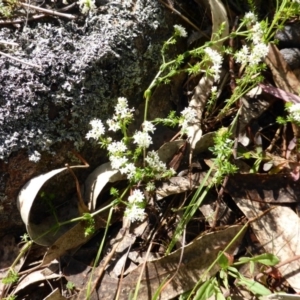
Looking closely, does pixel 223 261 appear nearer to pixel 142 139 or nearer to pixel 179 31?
pixel 142 139

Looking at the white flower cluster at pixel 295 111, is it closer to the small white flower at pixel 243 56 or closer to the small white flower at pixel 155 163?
the small white flower at pixel 243 56

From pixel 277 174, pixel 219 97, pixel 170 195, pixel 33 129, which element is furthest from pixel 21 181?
pixel 277 174

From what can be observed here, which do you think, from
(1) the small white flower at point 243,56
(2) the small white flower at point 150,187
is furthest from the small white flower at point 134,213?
(1) the small white flower at point 243,56

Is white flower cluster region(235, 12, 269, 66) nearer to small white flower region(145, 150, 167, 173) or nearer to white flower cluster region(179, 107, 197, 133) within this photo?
white flower cluster region(179, 107, 197, 133)

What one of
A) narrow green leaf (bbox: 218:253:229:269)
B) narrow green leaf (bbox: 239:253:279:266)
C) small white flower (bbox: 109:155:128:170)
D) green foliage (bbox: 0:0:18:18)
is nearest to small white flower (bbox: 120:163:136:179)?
small white flower (bbox: 109:155:128:170)

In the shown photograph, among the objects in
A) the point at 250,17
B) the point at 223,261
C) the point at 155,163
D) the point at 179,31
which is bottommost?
the point at 223,261

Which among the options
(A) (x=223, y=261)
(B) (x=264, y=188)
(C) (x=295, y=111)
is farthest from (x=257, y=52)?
(A) (x=223, y=261)
